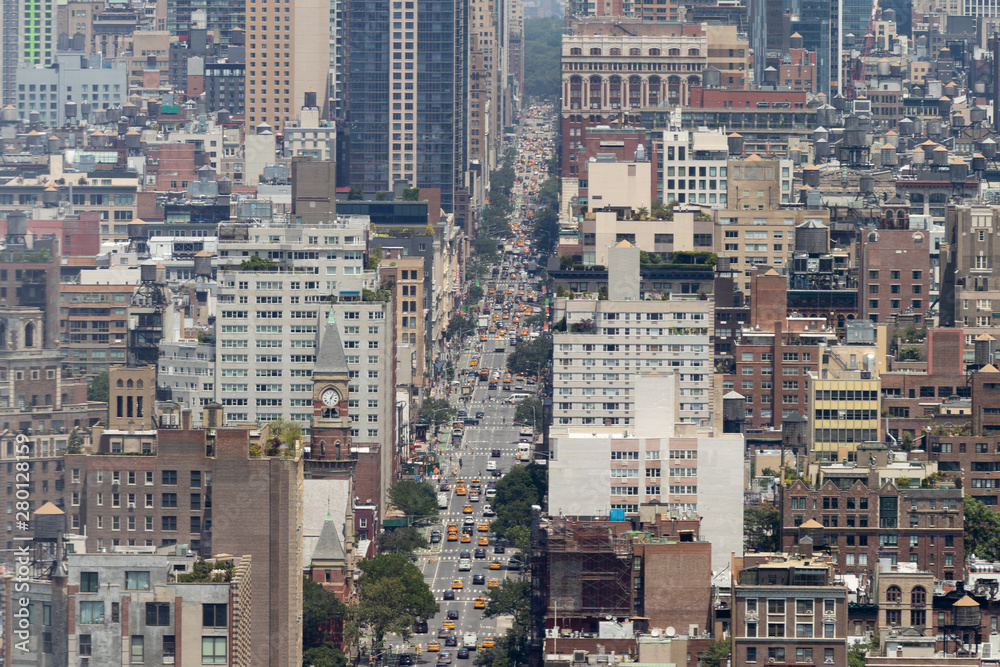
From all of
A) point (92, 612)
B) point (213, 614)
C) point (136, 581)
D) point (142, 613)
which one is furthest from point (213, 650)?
point (92, 612)

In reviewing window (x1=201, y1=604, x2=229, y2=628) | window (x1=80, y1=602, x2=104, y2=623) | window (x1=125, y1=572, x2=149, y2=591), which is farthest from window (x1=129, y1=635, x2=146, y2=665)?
window (x1=201, y1=604, x2=229, y2=628)

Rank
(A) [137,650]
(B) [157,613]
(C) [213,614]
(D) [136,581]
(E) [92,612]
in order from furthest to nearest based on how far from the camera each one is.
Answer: (D) [136,581] → (C) [213,614] → (E) [92,612] → (A) [137,650] → (B) [157,613]

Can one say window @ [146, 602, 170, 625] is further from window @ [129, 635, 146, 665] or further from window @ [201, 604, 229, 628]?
window @ [201, 604, 229, 628]

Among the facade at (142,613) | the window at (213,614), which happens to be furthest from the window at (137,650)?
the window at (213,614)

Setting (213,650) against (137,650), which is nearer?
(137,650)

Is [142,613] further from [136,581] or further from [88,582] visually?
[88,582]

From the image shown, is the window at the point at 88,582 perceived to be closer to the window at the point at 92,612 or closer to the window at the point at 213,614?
the window at the point at 92,612
